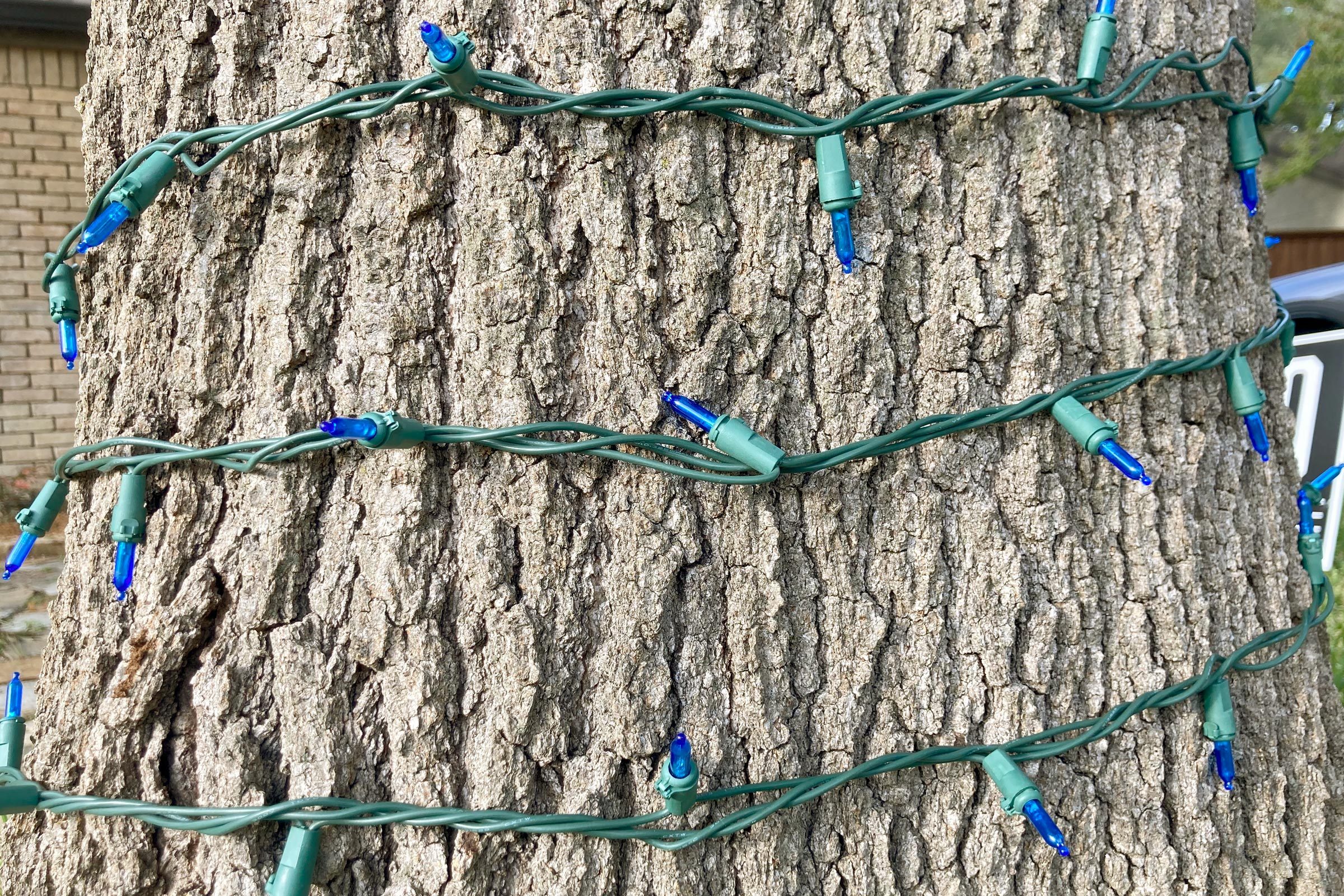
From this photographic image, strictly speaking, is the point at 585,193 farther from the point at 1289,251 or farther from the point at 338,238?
the point at 1289,251

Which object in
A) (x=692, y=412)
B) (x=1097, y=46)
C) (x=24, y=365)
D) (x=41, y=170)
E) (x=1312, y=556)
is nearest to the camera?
(x=692, y=412)

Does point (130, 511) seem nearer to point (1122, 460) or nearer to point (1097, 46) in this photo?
point (1122, 460)

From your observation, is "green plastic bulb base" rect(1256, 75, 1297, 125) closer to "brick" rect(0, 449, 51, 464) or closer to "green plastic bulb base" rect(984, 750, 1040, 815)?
"green plastic bulb base" rect(984, 750, 1040, 815)

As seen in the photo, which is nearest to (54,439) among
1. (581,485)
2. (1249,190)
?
(581,485)

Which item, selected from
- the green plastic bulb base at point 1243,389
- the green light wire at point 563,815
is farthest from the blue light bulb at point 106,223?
the green plastic bulb base at point 1243,389

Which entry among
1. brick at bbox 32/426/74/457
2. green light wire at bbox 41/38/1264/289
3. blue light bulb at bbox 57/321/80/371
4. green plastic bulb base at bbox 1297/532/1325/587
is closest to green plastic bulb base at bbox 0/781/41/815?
blue light bulb at bbox 57/321/80/371
